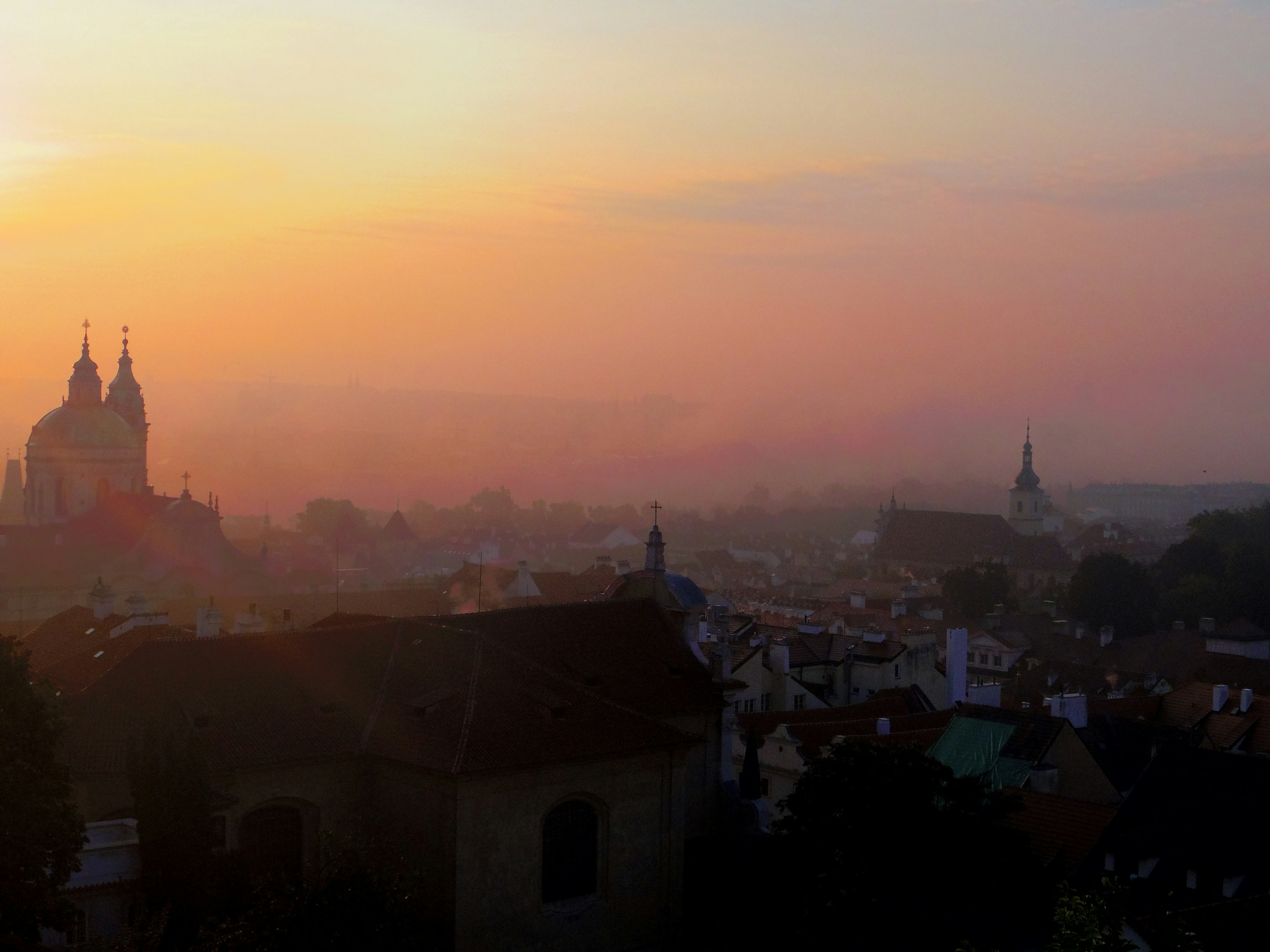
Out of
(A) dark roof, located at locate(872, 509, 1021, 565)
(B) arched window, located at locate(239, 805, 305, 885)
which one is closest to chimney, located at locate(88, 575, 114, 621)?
(B) arched window, located at locate(239, 805, 305, 885)

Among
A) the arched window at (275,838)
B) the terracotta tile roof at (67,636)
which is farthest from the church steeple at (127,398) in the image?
the arched window at (275,838)

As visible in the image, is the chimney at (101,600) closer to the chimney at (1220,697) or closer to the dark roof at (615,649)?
the dark roof at (615,649)

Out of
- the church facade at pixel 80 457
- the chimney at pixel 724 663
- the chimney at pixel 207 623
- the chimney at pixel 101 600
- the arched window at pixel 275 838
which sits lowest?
the arched window at pixel 275 838

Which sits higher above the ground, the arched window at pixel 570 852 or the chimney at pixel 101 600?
the chimney at pixel 101 600

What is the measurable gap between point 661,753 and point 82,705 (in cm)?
1291

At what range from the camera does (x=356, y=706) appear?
3422 cm

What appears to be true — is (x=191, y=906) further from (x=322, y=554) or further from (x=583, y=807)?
(x=322, y=554)

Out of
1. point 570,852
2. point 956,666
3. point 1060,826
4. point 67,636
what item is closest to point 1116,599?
point 956,666

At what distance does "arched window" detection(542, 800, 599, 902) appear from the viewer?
3281 centimetres

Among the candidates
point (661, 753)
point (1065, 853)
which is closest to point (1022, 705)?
point (1065, 853)

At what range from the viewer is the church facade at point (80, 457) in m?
108

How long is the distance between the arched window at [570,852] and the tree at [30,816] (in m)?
10.3

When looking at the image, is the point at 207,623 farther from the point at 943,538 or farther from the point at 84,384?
the point at 943,538

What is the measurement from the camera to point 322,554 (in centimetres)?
13975
